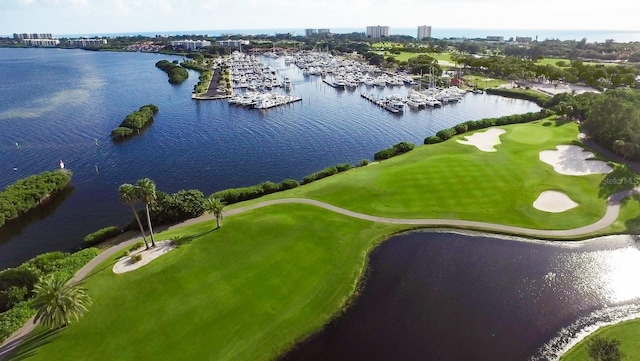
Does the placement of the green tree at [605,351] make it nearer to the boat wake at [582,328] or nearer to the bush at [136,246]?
the boat wake at [582,328]

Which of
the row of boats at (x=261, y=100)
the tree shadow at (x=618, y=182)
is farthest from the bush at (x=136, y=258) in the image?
the row of boats at (x=261, y=100)

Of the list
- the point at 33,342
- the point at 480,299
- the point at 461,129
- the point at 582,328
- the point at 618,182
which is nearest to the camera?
the point at 33,342

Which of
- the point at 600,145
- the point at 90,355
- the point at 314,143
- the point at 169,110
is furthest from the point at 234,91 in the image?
the point at 90,355

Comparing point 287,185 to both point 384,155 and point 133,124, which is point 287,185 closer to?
point 384,155

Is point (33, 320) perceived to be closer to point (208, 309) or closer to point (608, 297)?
point (208, 309)

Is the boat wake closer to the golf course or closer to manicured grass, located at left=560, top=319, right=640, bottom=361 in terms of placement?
manicured grass, located at left=560, top=319, right=640, bottom=361

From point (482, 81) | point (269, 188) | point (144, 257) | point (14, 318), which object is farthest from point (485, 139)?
point (482, 81)
